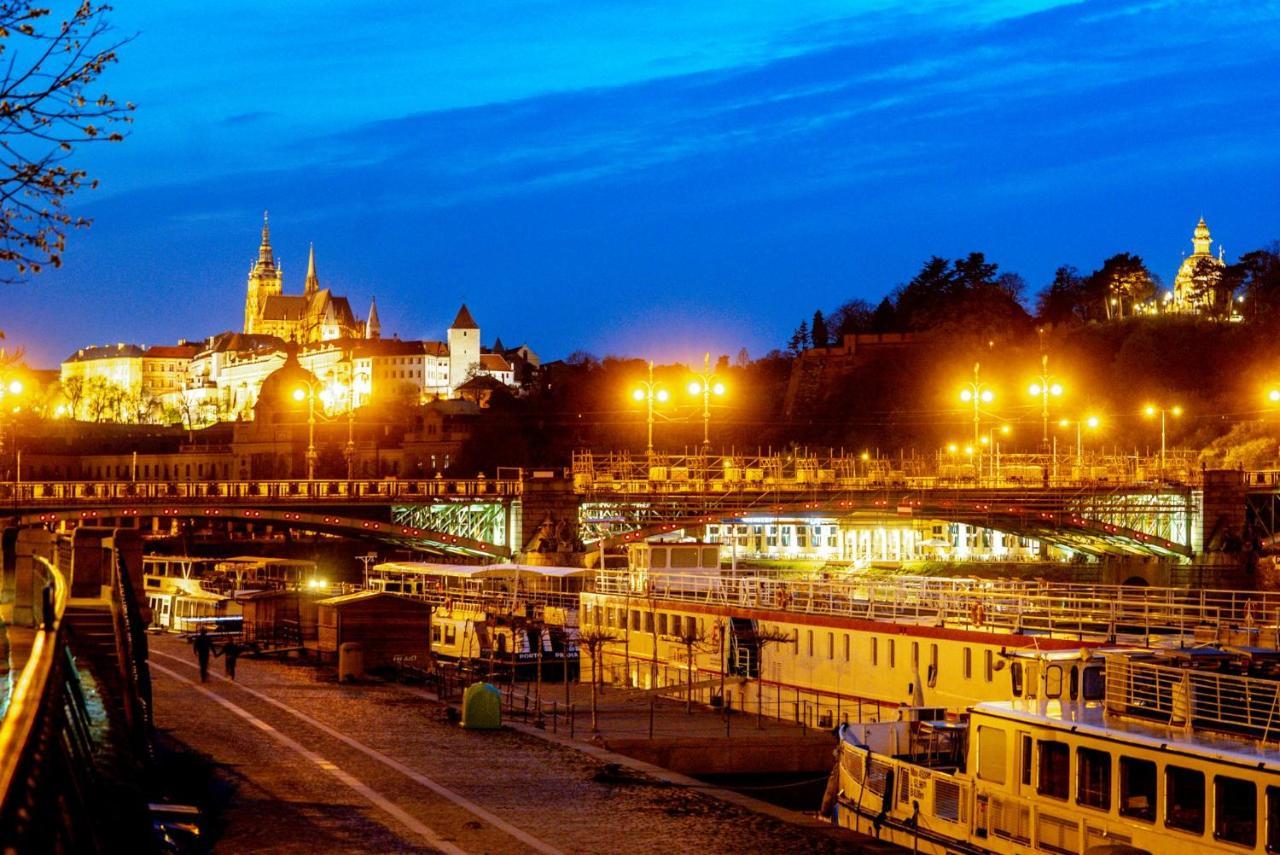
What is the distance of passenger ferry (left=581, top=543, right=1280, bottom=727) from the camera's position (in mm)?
35469

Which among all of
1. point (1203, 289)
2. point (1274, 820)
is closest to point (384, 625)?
point (1274, 820)

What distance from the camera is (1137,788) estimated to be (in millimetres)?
20969

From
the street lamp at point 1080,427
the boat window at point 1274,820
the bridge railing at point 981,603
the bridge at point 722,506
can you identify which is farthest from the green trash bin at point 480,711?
the street lamp at point 1080,427

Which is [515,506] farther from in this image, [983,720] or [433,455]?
[433,455]

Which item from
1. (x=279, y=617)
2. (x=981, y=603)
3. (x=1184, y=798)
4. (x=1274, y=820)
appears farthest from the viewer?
(x=279, y=617)

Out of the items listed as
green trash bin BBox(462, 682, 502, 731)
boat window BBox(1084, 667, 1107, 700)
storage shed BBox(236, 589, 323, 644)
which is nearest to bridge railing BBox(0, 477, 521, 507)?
storage shed BBox(236, 589, 323, 644)

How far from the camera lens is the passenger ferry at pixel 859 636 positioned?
35.5 metres

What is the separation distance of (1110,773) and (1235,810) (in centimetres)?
194

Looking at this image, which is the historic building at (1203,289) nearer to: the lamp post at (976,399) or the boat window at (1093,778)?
the lamp post at (976,399)

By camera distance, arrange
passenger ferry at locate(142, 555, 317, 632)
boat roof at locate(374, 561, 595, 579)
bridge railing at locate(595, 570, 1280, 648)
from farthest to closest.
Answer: boat roof at locate(374, 561, 595, 579) < passenger ferry at locate(142, 555, 317, 632) < bridge railing at locate(595, 570, 1280, 648)

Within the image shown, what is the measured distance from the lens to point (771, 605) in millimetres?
48188

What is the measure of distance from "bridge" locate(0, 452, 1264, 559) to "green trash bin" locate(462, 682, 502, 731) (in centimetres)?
4847

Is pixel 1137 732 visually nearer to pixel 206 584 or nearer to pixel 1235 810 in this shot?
pixel 1235 810

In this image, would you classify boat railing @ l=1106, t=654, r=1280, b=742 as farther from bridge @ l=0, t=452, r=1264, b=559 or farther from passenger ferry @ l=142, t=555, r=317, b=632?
bridge @ l=0, t=452, r=1264, b=559
